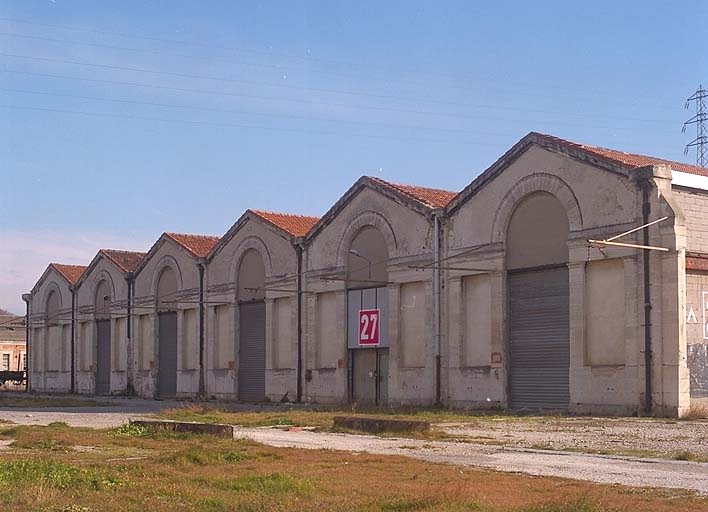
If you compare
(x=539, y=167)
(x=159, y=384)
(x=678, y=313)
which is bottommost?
(x=159, y=384)

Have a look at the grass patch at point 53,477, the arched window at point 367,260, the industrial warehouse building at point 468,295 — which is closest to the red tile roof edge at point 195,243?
the industrial warehouse building at point 468,295

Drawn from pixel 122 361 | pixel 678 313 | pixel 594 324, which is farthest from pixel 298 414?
pixel 122 361

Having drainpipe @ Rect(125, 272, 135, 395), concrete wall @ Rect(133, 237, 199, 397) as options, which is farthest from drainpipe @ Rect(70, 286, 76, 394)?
concrete wall @ Rect(133, 237, 199, 397)

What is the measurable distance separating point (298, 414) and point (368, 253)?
33.0ft

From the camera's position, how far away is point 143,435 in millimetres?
22391

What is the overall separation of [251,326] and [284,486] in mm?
34957

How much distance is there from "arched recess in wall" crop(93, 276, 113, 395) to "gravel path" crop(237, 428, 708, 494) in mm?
38142

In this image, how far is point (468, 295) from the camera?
3569cm

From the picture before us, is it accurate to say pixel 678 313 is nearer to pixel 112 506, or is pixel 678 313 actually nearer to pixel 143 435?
pixel 143 435

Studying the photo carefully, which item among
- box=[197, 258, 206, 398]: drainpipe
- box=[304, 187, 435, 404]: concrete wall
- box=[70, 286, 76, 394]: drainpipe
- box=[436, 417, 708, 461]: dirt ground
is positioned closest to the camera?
box=[436, 417, 708, 461]: dirt ground

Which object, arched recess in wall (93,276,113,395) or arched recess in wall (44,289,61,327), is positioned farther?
arched recess in wall (44,289,61,327)

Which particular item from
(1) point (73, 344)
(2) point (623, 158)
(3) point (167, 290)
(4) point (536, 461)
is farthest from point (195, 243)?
(4) point (536, 461)

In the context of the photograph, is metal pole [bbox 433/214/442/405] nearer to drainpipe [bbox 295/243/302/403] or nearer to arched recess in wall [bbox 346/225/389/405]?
arched recess in wall [bbox 346/225/389/405]

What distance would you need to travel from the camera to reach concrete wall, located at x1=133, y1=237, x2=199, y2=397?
5100 centimetres
